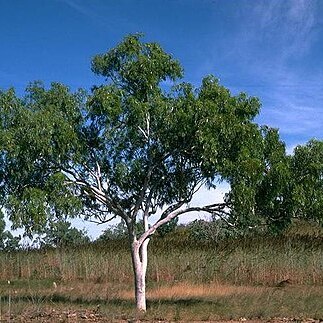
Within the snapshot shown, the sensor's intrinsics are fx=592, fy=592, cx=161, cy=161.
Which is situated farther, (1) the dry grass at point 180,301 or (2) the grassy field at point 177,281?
(2) the grassy field at point 177,281

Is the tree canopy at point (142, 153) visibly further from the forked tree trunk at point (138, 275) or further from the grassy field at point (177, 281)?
the grassy field at point (177, 281)

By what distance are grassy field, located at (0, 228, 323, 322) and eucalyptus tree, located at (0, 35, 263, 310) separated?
2.13 m

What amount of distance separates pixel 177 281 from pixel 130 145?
9.20m

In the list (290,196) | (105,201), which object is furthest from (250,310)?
(105,201)

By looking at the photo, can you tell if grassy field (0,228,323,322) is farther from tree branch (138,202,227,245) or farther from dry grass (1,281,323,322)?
tree branch (138,202,227,245)

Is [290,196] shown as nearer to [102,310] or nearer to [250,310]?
[250,310]

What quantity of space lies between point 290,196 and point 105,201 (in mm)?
4428

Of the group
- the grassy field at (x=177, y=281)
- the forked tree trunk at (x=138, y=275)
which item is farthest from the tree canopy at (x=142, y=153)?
the grassy field at (x=177, y=281)

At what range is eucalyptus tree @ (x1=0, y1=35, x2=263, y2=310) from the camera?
12875mm

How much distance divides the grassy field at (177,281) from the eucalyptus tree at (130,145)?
2130mm

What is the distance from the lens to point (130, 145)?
14.5 meters

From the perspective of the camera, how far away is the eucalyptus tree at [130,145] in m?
12.9

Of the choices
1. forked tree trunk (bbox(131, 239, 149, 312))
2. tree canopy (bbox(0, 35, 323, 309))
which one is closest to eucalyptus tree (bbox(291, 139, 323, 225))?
tree canopy (bbox(0, 35, 323, 309))

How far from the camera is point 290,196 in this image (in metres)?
13.7
